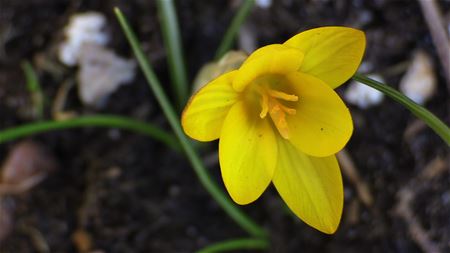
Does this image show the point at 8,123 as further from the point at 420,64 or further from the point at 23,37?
the point at 420,64

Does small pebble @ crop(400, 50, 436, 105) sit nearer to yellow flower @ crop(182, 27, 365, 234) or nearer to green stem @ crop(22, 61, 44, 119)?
yellow flower @ crop(182, 27, 365, 234)

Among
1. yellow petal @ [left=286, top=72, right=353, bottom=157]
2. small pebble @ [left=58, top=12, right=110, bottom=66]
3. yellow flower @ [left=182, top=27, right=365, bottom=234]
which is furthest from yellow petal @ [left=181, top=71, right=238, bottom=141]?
Result: small pebble @ [left=58, top=12, right=110, bottom=66]

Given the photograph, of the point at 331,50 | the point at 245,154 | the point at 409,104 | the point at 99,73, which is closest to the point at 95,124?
the point at 99,73

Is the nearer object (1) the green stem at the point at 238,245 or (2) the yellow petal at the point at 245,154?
(2) the yellow petal at the point at 245,154

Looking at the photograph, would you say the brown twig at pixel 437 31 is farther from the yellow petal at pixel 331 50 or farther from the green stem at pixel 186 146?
the green stem at pixel 186 146

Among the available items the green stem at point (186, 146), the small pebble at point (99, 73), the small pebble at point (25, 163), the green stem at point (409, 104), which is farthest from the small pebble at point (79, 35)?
the green stem at point (409, 104)

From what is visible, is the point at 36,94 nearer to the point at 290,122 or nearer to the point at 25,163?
the point at 25,163
